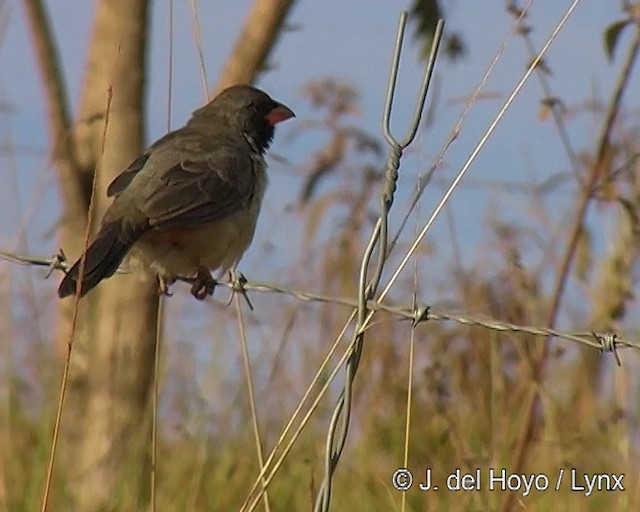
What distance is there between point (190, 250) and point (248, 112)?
85cm

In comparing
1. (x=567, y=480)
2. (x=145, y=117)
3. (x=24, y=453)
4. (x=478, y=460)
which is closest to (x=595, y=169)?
(x=478, y=460)

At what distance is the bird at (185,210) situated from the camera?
4008 millimetres

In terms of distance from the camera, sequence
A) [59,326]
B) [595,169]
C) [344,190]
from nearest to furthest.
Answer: [595,169]
[59,326]
[344,190]

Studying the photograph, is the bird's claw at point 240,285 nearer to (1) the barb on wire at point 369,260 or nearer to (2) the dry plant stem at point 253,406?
(2) the dry plant stem at point 253,406

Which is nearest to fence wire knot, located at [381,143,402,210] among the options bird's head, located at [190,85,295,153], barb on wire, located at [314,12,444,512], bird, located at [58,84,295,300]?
barb on wire, located at [314,12,444,512]

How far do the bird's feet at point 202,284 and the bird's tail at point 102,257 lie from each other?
1.23 ft

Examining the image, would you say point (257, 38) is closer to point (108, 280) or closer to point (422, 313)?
point (108, 280)

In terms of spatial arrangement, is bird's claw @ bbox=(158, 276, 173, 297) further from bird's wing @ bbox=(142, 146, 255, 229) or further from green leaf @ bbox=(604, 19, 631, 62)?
green leaf @ bbox=(604, 19, 631, 62)

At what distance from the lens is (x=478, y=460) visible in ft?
12.8

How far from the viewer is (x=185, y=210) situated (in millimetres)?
4098

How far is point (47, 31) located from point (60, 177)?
0.54 metres

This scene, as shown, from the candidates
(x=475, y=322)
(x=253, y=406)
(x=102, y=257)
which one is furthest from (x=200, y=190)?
(x=475, y=322)

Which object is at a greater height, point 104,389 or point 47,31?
point 47,31

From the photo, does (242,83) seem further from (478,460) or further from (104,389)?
(478,460)
